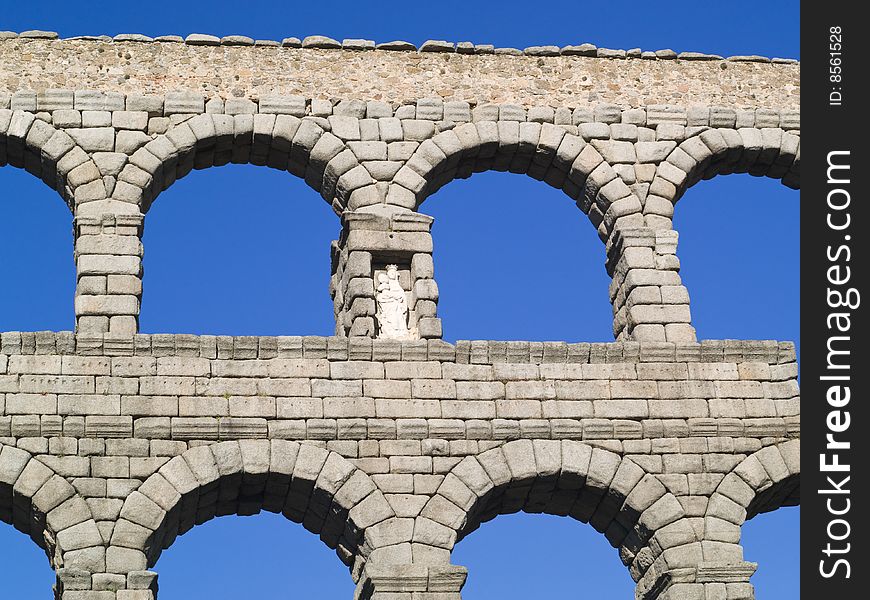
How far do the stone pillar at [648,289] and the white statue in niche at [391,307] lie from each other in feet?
8.07

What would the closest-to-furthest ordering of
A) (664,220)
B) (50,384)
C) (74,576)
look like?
1. (74,576)
2. (50,384)
3. (664,220)

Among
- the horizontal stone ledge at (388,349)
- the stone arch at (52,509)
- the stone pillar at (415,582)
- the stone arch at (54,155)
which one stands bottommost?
the stone pillar at (415,582)

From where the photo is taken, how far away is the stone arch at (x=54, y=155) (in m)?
19.2

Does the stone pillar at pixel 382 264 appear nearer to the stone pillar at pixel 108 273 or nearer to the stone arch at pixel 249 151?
the stone arch at pixel 249 151

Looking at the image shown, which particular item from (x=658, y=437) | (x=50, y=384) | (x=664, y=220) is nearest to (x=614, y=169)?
(x=664, y=220)

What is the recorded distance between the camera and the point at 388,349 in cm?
1848

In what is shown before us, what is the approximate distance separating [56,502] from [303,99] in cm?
567

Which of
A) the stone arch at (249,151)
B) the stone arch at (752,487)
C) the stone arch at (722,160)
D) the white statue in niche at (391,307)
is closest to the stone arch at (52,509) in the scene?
the stone arch at (249,151)

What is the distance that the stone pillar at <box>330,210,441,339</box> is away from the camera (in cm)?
1883

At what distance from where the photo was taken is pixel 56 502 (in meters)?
17.2

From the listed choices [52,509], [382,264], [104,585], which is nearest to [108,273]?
[52,509]

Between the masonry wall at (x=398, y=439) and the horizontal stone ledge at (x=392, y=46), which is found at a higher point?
the horizontal stone ledge at (x=392, y=46)

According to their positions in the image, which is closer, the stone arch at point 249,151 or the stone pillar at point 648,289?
the stone pillar at point 648,289
